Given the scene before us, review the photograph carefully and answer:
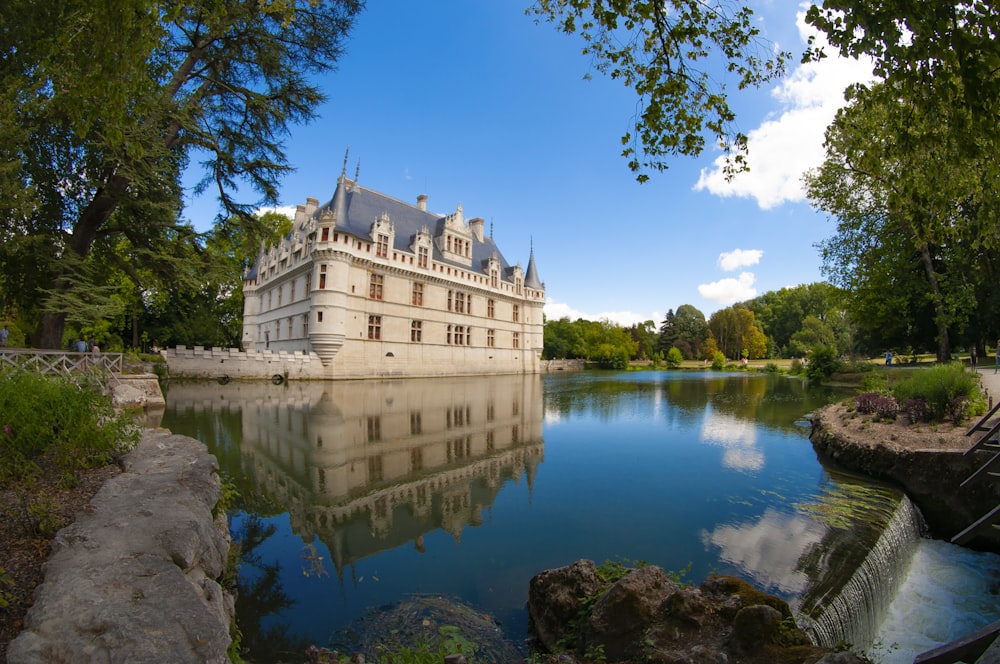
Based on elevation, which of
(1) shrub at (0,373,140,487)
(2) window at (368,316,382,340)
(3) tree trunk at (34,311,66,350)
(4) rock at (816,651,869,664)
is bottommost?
(4) rock at (816,651,869,664)

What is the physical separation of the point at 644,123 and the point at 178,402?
51.2 ft

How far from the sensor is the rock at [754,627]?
8.61 feet

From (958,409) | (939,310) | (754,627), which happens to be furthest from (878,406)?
(939,310)

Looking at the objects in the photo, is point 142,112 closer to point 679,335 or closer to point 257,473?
point 257,473

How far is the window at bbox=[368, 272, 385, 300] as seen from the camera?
2759 centimetres

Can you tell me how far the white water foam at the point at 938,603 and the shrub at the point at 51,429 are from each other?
7116 millimetres

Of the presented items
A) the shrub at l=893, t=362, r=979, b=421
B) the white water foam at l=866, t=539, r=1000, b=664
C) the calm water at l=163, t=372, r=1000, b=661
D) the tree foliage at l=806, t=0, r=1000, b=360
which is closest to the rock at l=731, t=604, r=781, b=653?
the calm water at l=163, t=372, r=1000, b=661

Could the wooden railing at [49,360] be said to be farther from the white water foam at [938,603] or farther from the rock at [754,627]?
the white water foam at [938,603]

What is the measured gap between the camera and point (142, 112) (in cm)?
385

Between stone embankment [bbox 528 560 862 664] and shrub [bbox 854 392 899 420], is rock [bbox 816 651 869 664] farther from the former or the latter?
shrub [bbox 854 392 899 420]

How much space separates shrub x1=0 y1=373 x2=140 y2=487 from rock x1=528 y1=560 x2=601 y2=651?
13.8 feet

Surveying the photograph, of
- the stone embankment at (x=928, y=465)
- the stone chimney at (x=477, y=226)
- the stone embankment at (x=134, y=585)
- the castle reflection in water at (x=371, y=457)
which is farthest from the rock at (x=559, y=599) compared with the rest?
the stone chimney at (x=477, y=226)

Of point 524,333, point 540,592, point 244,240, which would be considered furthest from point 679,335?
point 540,592

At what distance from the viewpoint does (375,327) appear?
90.9 feet
